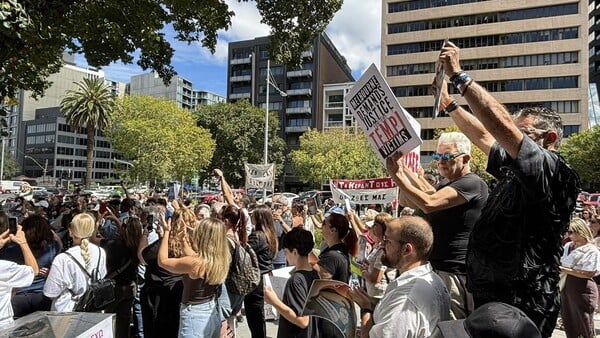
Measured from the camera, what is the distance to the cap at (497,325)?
4.89 ft

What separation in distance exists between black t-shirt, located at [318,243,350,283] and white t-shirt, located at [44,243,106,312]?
252cm

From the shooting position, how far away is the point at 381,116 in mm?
3861

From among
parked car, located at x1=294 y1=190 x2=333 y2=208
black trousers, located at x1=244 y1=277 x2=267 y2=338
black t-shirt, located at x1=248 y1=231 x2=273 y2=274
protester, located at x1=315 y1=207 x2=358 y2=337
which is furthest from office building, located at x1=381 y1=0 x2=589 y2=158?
protester, located at x1=315 y1=207 x2=358 y2=337

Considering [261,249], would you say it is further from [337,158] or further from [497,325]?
[337,158]

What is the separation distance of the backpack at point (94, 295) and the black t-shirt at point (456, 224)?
135 inches

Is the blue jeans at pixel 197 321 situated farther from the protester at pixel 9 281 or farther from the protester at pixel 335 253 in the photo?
the protester at pixel 9 281

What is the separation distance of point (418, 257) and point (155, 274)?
364 centimetres

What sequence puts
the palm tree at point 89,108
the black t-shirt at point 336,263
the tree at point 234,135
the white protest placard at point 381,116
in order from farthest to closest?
the tree at point 234,135 < the palm tree at point 89,108 < the black t-shirt at point 336,263 < the white protest placard at point 381,116

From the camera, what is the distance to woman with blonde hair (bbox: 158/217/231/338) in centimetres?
410

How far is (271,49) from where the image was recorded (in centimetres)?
955

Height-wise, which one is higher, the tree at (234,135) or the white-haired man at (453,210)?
the tree at (234,135)

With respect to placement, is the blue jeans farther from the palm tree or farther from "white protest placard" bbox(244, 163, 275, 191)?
the palm tree

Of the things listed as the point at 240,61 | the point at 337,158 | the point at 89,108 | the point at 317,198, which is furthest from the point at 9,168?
the point at 317,198

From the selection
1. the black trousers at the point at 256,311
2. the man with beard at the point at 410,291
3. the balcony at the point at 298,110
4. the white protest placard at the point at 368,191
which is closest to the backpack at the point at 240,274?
the black trousers at the point at 256,311
